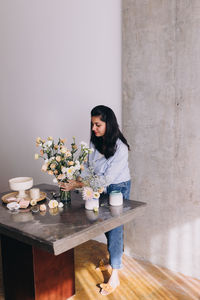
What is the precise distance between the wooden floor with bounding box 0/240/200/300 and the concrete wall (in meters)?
0.13

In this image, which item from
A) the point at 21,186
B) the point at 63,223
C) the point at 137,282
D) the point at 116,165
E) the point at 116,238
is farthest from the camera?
the point at 137,282

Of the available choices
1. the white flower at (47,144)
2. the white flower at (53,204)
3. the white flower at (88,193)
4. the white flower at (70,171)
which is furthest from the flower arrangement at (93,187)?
the white flower at (47,144)

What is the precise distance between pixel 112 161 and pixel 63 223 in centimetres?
73

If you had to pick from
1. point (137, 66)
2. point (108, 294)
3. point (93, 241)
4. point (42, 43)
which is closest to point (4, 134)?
point (42, 43)

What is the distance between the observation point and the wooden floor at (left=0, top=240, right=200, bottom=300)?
2387 millimetres

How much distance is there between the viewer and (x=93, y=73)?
10.4 ft

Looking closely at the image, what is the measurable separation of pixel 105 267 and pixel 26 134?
211cm

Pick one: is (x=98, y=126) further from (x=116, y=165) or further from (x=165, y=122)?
(x=165, y=122)

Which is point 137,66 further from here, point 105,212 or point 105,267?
point 105,267

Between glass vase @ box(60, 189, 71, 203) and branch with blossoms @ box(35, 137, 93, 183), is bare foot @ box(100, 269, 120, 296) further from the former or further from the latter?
branch with blossoms @ box(35, 137, 93, 183)

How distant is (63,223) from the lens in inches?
70.4

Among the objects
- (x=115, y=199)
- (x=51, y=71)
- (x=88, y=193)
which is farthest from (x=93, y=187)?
(x=51, y=71)

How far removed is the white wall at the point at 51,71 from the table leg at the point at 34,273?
151cm

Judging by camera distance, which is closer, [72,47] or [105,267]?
[105,267]
